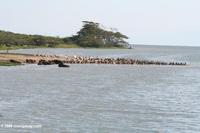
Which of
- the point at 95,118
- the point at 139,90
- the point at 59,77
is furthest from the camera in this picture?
the point at 59,77

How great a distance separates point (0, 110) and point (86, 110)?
6002 millimetres

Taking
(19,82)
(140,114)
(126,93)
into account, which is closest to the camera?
(140,114)

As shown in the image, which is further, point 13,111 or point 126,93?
point 126,93

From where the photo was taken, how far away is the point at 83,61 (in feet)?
369

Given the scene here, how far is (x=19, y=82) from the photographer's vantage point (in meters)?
63.7

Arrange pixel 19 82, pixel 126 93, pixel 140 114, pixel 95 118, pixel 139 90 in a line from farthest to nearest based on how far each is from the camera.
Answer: pixel 19 82 < pixel 139 90 < pixel 126 93 < pixel 140 114 < pixel 95 118

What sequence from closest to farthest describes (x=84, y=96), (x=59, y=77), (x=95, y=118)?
(x=95, y=118) → (x=84, y=96) → (x=59, y=77)

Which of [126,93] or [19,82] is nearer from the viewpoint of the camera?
[126,93]

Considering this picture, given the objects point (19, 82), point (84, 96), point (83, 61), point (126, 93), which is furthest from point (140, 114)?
point (83, 61)

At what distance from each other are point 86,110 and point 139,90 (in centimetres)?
1821

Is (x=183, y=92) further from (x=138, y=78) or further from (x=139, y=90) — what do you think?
(x=138, y=78)

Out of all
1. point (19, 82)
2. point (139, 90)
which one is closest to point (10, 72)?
point (19, 82)

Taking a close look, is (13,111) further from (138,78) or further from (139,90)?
(138,78)

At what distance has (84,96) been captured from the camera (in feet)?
165
